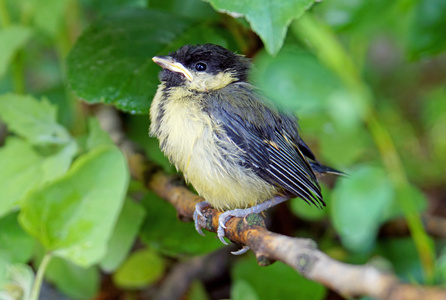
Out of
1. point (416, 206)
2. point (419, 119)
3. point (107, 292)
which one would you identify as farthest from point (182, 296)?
point (419, 119)

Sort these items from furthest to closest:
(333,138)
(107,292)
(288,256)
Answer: (107,292) < (333,138) < (288,256)

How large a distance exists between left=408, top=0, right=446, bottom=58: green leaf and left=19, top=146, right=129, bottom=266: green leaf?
85 cm

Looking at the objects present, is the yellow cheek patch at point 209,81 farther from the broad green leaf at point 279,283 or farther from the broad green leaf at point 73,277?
the broad green leaf at point 73,277

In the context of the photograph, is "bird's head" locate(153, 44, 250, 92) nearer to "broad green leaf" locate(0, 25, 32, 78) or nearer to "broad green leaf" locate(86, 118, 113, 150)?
"broad green leaf" locate(86, 118, 113, 150)

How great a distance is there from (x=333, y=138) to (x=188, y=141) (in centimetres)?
67

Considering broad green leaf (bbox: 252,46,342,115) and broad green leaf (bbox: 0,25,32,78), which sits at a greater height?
broad green leaf (bbox: 252,46,342,115)

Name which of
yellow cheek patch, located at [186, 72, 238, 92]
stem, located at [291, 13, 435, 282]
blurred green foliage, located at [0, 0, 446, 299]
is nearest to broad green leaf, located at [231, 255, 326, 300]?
blurred green foliage, located at [0, 0, 446, 299]

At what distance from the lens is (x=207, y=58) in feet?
3.72

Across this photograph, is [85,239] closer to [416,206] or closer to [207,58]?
[207,58]

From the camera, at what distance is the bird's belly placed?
106 cm

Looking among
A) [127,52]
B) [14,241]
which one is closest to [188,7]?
[127,52]

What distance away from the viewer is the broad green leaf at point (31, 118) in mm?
1243

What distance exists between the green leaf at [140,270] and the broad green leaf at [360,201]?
1.97 ft

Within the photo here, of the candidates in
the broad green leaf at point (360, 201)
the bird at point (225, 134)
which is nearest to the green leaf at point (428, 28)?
the broad green leaf at point (360, 201)
